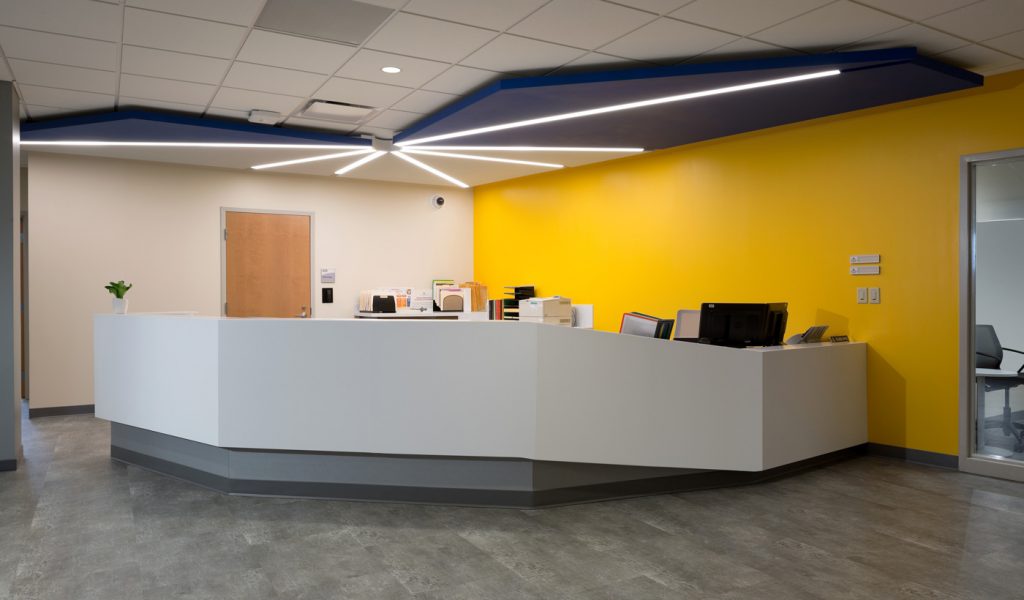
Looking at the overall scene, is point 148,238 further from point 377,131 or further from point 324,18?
point 324,18

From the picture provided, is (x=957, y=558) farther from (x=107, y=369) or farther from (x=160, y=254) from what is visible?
(x=160, y=254)

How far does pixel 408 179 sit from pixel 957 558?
6.69m

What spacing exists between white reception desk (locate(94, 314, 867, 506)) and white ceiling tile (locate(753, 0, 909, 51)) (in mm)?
1853

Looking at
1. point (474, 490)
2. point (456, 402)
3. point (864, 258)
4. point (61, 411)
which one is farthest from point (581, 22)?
point (61, 411)

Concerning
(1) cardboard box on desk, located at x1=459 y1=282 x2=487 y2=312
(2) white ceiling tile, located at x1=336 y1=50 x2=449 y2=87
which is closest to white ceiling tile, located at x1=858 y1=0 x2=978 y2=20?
(2) white ceiling tile, located at x1=336 y1=50 x2=449 y2=87

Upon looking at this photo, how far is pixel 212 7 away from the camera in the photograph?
12.3ft

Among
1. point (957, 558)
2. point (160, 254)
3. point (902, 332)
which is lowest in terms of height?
point (957, 558)

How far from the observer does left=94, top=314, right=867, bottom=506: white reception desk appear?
Result: 13.1ft

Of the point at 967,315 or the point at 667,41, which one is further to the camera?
the point at 967,315

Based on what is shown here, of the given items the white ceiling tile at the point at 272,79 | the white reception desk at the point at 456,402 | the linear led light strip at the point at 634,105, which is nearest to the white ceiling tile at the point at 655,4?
the linear led light strip at the point at 634,105

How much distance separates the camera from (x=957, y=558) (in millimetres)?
3363

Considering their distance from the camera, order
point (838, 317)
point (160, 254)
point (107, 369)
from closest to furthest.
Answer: point (107, 369) < point (838, 317) < point (160, 254)

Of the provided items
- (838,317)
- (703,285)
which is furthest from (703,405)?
(703,285)

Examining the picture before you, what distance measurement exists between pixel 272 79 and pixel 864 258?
15.0 feet
